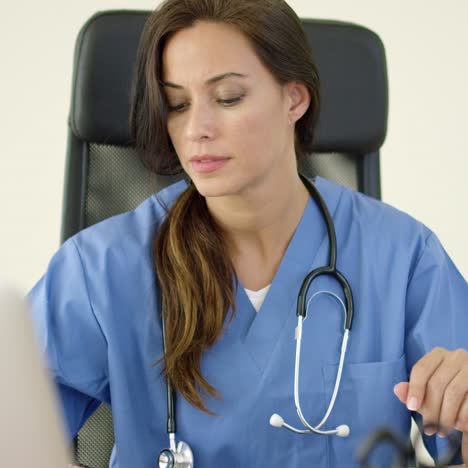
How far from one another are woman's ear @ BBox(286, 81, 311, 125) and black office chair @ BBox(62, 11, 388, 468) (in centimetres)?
12

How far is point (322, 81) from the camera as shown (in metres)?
1.52

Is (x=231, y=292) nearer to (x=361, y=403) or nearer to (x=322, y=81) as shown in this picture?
(x=361, y=403)

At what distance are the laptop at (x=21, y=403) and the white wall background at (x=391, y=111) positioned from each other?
1.87m

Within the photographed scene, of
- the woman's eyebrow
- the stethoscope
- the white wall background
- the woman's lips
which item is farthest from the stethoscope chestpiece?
the white wall background

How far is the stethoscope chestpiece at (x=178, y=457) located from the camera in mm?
1201

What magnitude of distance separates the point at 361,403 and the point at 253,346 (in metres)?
0.17

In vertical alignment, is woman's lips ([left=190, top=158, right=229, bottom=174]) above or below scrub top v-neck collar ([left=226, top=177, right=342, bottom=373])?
above

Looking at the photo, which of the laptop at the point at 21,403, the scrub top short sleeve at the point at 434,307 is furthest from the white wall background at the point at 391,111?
the laptop at the point at 21,403

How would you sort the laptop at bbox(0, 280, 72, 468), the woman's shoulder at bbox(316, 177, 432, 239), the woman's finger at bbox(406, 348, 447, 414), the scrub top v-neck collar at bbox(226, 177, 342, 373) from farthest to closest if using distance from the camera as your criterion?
the woman's shoulder at bbox(316, 177, 432, 239) < the scrub top v-neck collar at bbox(226, 177, 342, 373) < the woman's finger at bbox(406, 348, 447, 414) < the laptop at bbox(0, 280, 72, 468)

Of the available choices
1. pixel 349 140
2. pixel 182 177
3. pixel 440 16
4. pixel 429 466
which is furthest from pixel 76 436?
pixel 440 16

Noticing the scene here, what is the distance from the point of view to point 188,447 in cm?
124

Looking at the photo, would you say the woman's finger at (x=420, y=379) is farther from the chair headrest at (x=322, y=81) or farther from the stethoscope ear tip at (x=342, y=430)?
the chair headrest at (x=322, y=81)

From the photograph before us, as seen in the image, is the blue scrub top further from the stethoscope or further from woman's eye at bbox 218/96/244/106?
woman's eye at bbox 218/96/244/106

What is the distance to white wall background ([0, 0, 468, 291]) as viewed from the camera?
230 centimetres
